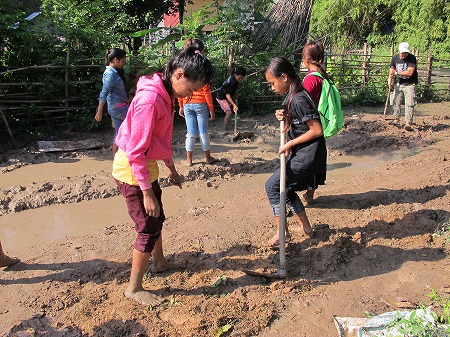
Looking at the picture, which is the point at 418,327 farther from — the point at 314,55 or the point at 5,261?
the point at 5,261

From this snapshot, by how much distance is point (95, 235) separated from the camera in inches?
159

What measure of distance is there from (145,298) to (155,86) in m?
1.46

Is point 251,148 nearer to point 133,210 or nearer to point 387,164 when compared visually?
point 387,164

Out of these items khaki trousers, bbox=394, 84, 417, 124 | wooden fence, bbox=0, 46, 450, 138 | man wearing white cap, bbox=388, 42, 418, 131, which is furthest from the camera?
khaki trousers, bbox=394, 84, 417, 124

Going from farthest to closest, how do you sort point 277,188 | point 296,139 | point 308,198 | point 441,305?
1. point 308,198
2. point 277,188
3. point 296,139
4. point 441,305

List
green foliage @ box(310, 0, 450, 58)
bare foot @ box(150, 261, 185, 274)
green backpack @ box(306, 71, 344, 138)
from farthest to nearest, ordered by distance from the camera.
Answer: green foliage @ box(310, 0, 450, 58), green backpack @ box(306, 71, 344, 138), bare foot @ box(150, 261, 185, 274)

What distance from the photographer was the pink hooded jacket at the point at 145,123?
90.7 inches

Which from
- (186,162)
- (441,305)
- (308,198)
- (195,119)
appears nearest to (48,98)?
(186,162)

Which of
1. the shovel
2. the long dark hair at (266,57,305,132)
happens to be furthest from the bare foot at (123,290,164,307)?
the long dark hair at (266,57,305,132)

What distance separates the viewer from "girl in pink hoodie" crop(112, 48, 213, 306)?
2316 mm

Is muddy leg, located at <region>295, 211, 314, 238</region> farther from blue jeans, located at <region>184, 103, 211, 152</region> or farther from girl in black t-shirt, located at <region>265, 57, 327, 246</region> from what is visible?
blue jeans, located at <region>184, 103, 211, 152</region>

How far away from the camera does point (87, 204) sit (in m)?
4.93

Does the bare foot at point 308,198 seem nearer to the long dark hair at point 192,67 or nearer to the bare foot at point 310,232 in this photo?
the bare foot at point 310,232

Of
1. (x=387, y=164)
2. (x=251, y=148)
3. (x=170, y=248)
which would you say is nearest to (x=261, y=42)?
(x=251, y=148)
